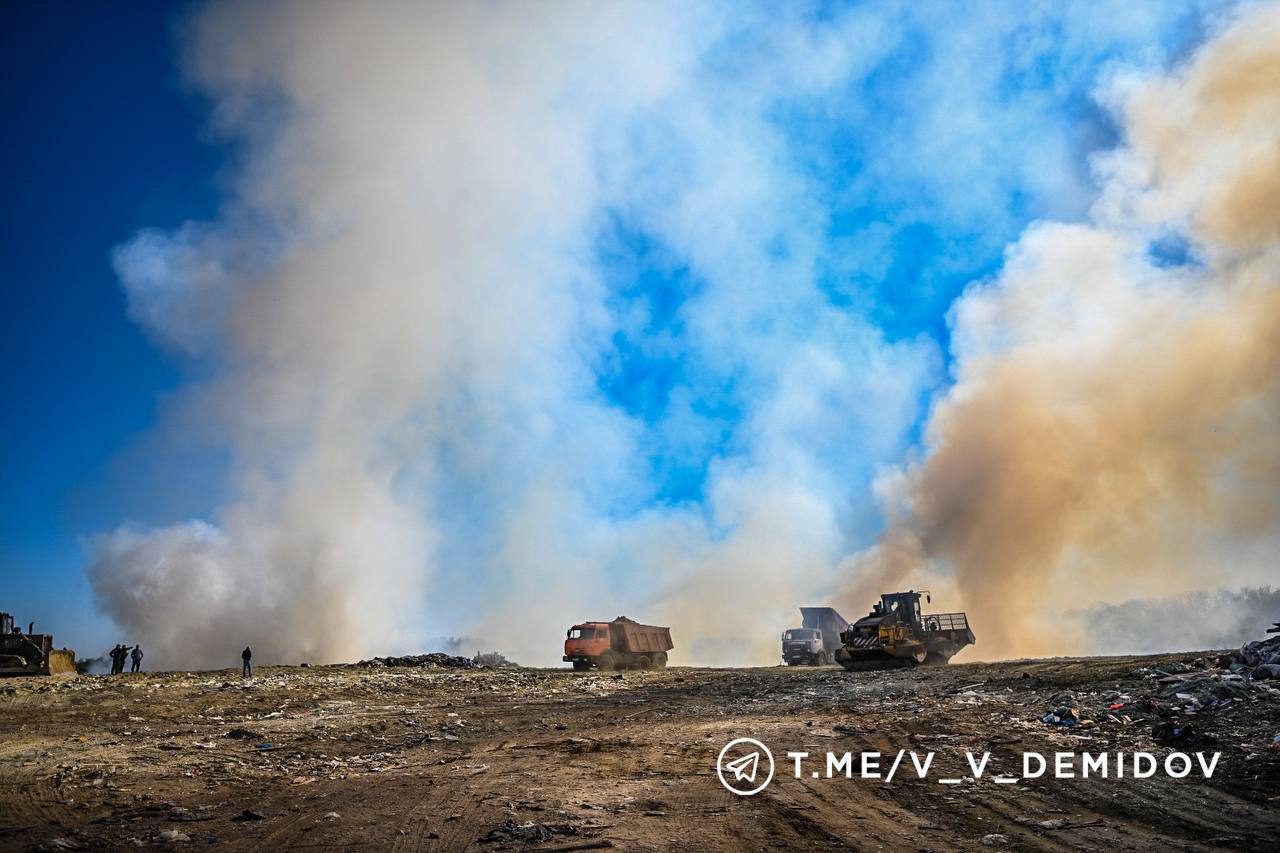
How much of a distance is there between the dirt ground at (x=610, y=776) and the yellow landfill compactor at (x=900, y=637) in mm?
9317

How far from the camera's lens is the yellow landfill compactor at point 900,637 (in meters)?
27.3

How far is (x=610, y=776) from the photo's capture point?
9.10m

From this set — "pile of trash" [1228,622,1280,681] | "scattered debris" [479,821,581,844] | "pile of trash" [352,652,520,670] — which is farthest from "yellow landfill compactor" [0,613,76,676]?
"pile of trash" [1228,622,1280,681]

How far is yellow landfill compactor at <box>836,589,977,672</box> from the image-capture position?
27.3 meters

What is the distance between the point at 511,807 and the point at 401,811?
1137 millimetres

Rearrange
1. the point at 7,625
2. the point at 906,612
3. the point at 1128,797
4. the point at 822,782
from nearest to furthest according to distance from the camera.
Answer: the point at 1128,797
the point at 822,782
the point at 7,625
the point at 906,612

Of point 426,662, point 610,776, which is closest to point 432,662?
point 426,662

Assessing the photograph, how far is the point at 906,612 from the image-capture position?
1200 inches

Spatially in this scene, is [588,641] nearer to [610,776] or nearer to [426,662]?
[426,662]

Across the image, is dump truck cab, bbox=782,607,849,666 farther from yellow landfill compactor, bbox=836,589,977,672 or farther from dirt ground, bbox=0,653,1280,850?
dirt ground, bbox=0,653,1280,850

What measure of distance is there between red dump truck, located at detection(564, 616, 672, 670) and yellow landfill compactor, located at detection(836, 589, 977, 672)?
1125 cm

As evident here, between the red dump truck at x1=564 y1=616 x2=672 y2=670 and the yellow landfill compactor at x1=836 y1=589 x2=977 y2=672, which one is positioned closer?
the yellow landfill compactor at x1=836 y1=589 x2=977 y2=672

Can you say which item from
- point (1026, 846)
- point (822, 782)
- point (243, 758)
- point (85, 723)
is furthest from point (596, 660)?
point (1026, 846)

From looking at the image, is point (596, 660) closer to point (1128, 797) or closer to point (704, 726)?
point (704, 726)
